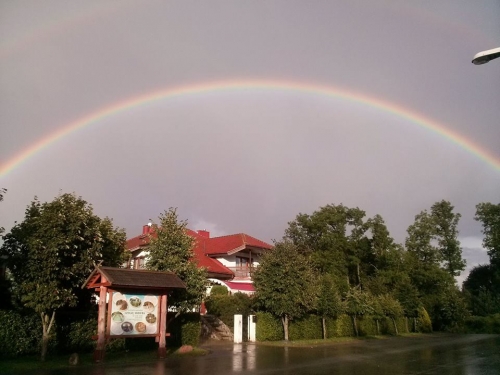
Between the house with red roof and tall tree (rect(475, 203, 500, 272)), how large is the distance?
3971cm

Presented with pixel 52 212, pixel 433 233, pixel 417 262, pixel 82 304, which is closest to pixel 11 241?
pixel 52 212

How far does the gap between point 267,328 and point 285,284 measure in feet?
10.7

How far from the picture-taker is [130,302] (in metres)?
18.8

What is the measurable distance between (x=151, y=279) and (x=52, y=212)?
513 cm

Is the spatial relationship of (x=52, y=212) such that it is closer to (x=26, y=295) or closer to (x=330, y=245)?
(x=26, y=295)

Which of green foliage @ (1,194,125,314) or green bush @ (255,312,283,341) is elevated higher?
green foliage @ (1,194,125,314)

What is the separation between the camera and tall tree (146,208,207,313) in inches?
915

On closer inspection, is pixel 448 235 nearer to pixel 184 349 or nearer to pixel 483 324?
pixel 483 324

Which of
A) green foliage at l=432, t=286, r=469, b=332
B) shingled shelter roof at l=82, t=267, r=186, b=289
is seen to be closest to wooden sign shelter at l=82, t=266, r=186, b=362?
shingled shelter roof at l=82, t=267, r=186, b=289

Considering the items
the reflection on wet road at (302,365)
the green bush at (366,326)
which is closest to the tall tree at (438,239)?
the green bush at (366,326)

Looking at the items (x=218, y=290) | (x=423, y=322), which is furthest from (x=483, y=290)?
(x=218, y=290)

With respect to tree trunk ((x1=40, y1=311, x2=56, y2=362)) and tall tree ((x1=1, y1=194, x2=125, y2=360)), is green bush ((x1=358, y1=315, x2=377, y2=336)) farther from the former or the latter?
tree trunk ((x1=40, y1=311, x2=56, y2=362))

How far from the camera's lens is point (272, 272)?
29.2 metres

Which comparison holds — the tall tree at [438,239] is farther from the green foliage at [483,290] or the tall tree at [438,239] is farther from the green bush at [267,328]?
the green bush at [267,328]
